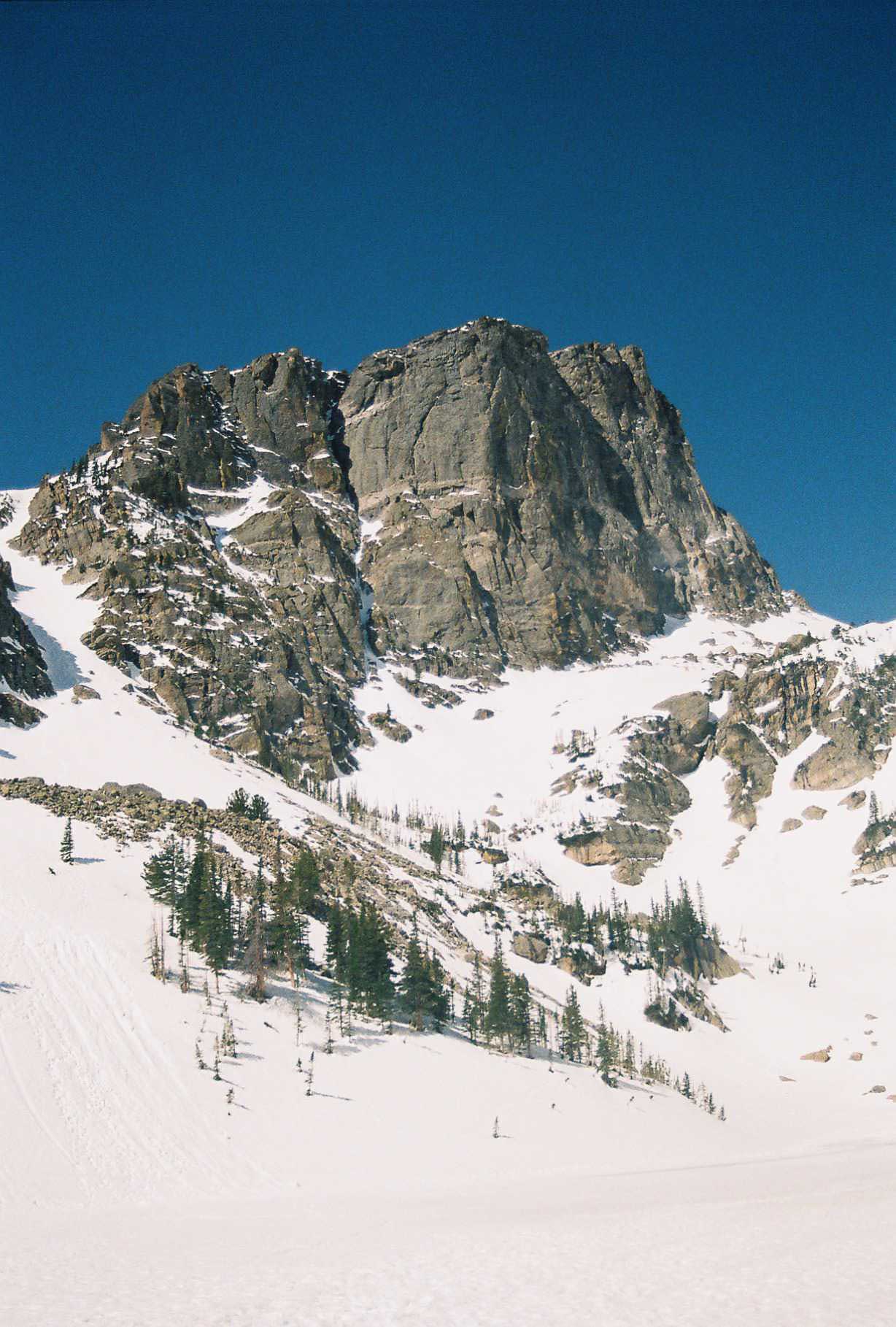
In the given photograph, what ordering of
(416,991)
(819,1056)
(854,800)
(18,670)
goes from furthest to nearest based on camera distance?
(854,800) → (18,670) → (819,1056) → (416,991)

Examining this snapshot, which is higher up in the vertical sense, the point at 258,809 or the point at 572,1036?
the point at 258,809

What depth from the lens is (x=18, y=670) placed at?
138 metres

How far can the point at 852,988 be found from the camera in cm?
13312

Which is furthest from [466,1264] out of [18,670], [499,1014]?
[18,670]

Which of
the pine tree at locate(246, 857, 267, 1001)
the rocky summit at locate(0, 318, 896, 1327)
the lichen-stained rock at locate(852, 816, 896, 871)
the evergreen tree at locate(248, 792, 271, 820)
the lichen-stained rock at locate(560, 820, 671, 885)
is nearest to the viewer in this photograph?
the rocky summit at locate(0, 318, 896, 1327)

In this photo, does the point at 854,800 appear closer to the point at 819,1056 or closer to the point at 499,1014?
the point at 819,1056

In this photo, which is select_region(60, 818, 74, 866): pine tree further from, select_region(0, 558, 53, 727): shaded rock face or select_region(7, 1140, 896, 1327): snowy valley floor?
select_region(0, 558, 53, 727): shaded rock face

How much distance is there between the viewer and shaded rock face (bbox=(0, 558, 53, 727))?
12631 cm

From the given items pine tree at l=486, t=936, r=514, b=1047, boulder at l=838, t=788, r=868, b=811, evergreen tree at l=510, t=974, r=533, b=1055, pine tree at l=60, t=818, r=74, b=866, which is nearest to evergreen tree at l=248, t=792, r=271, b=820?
evergreen tree at l=510, t=974, r=533, b=1055

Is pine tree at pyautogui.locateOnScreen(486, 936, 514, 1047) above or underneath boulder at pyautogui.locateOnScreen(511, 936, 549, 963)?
underneath

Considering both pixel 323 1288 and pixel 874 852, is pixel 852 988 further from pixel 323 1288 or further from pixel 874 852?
pixel 323 1288

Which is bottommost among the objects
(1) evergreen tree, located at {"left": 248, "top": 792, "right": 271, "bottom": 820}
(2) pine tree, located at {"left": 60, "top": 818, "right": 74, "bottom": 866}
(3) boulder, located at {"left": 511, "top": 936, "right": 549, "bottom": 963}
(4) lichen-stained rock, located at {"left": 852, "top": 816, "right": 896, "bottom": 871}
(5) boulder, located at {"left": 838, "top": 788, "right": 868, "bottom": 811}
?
(2) pine tree, located at {"left": 60, "top": 818, "right": 74, "bottom": 866}

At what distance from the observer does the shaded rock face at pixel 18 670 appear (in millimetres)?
126312

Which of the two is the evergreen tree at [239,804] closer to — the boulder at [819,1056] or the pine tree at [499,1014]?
the pine tree at [499,1014]
